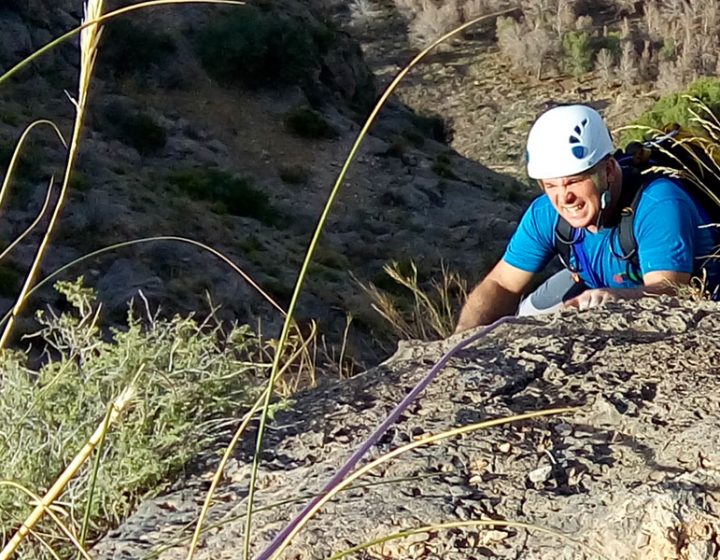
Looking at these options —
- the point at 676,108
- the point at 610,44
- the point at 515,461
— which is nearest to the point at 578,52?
the point at 610,44

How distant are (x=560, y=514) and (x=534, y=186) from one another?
22.5m

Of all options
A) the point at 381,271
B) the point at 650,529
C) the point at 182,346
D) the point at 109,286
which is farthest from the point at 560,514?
the point at 381,271

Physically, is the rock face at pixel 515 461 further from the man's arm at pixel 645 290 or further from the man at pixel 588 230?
the man at pixel 588 230

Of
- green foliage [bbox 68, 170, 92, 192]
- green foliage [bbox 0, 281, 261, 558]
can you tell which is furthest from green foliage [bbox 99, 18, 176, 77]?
green foliage [bbox 0, 281, 261, 558]

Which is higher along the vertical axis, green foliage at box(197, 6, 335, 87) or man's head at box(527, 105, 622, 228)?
man's head at box(527, 105, 622, 228)

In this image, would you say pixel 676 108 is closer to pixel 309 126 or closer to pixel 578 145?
pixel 309 126

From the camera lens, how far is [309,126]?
21.3 metres

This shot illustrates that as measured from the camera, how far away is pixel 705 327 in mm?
A: 3240

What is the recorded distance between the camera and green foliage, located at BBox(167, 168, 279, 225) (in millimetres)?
17422

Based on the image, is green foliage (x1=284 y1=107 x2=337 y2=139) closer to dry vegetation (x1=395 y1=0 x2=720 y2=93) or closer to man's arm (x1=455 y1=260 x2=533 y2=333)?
dry vegetation (x1=395 y1=0 x2=720 y2=93)

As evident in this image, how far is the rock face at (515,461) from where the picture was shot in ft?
7.15

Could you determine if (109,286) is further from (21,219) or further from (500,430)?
(500,430)

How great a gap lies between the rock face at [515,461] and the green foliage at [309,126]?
18178 millimetres

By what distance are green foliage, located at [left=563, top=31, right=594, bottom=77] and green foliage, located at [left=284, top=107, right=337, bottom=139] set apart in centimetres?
1572
